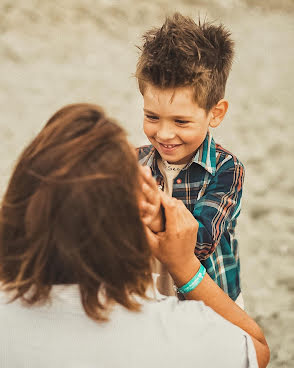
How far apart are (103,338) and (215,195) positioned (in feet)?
2.72

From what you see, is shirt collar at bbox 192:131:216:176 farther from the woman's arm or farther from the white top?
the white top

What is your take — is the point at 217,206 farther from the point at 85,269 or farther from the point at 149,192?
the point at 85,269

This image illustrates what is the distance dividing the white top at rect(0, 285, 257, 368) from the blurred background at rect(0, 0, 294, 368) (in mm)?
1894

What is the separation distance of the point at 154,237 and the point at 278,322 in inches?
69.8

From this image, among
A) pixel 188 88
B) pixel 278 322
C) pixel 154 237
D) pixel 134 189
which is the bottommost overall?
pixel 278 322

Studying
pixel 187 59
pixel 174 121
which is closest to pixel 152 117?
pixel 174 121

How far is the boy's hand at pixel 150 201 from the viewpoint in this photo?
1187mm

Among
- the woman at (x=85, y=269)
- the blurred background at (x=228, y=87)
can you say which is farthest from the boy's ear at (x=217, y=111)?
the blurred background at (x=228, y=87)

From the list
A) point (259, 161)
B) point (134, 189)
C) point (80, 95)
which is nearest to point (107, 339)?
point (134, 189)

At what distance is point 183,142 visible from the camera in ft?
5.79

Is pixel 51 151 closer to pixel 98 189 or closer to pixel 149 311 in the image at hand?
pixel 98 189

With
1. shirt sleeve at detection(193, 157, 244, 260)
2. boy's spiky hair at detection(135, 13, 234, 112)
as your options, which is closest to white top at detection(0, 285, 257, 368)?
shirt sleeve at detection(193, 157, 244, 260)

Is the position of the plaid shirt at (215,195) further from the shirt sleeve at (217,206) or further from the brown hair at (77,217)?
the brown hair at (77,217)

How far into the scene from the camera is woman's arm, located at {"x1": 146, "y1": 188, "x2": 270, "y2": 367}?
1291mm
